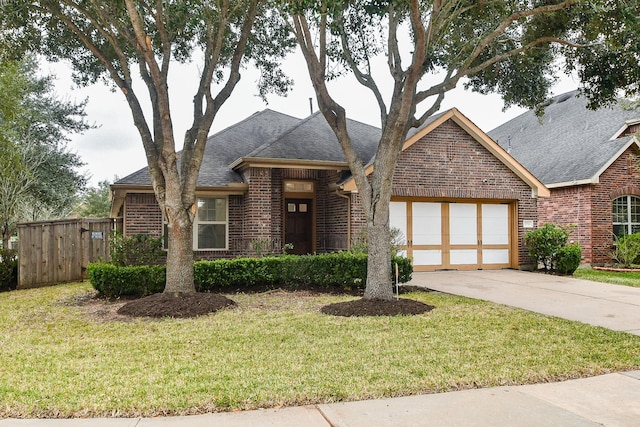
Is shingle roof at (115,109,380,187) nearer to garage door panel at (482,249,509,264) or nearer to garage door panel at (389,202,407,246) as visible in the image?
garage door panel at (389,202,407,246)

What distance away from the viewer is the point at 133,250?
11156mm

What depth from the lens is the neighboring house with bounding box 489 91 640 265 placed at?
1695 cm

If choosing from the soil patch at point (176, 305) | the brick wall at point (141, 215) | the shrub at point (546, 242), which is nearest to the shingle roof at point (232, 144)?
the brick wall at point (141, 215)

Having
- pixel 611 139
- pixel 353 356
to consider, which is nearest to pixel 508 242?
pixel 611 139

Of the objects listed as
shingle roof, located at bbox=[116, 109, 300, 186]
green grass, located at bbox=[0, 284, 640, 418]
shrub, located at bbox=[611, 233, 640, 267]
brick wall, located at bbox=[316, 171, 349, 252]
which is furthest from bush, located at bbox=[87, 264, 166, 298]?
shrub, located at bbox=[611, 233, 640, 267]

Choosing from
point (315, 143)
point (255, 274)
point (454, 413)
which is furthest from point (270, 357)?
point (315, 143)

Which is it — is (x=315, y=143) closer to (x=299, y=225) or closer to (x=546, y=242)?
(x=299, y=225)

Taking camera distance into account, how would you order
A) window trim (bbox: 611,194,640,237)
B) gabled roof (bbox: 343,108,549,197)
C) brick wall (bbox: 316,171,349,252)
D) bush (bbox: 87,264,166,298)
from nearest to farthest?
1. bush (bbox: 87,264,166,298)
2. brick wall (bbox: 316,171,349,252)
3. gabled roof (bbox: 343,108,549,197)
4. window trim (bbox: 611,194,640,237)

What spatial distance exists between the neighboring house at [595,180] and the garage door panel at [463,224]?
362cm

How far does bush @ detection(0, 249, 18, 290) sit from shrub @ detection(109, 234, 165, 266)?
11.7 ft

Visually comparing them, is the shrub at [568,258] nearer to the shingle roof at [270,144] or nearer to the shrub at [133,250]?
the shingle roof at [270,144]

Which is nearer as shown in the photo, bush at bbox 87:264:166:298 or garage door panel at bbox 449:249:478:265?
bush at bbox 87:264:166:298

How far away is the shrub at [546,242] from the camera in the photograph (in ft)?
48.0

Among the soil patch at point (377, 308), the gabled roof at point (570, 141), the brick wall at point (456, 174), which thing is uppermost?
the gabled roof at point (570, 141)
